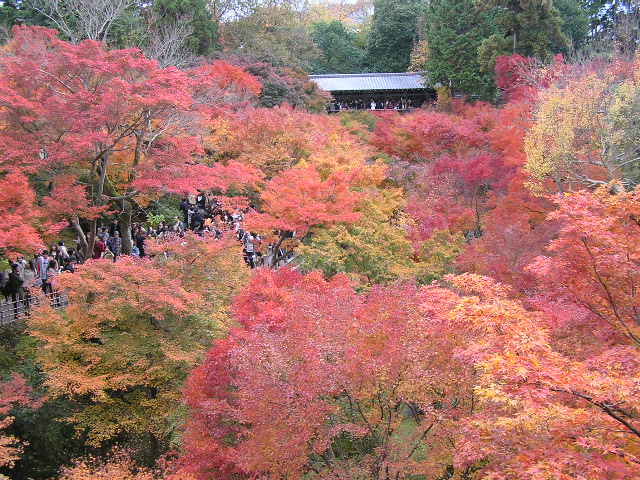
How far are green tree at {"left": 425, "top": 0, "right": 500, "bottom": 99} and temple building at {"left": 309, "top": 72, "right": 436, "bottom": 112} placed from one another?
5206 mm

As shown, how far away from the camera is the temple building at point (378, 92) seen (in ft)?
138

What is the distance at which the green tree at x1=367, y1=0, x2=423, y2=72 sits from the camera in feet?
154

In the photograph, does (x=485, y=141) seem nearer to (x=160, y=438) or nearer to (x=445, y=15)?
(x=445, y=15)

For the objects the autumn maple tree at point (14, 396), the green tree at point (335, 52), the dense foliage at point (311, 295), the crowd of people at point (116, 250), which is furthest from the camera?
the green tree at point (335, 52)

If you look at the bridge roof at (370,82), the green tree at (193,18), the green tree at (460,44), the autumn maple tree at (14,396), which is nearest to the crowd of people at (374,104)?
the bridge roof at (370,82)

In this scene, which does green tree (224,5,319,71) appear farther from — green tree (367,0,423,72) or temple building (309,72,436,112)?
green tree (367,0,423,72)

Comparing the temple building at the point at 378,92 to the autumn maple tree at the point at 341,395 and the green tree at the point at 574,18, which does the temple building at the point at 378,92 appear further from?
the autumn maple tree at the point at 341,395

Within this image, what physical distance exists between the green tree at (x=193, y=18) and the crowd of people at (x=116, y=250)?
424 inches

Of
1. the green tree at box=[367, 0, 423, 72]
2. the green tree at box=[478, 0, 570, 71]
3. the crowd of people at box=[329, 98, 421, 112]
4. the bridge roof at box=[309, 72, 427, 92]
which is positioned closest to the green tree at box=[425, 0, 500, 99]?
the green tree at box=[478, 0, 570, 71]

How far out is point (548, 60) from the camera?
28.8 meters

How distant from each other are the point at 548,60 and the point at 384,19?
21910mm

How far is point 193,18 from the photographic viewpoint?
→ 31.8 meters

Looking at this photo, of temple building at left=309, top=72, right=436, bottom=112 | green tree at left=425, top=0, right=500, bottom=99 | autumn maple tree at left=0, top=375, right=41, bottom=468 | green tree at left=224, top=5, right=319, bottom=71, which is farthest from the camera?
temple building at left=309, top=72, right=436, bottom=112

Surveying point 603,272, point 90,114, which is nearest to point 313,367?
point 603,272
